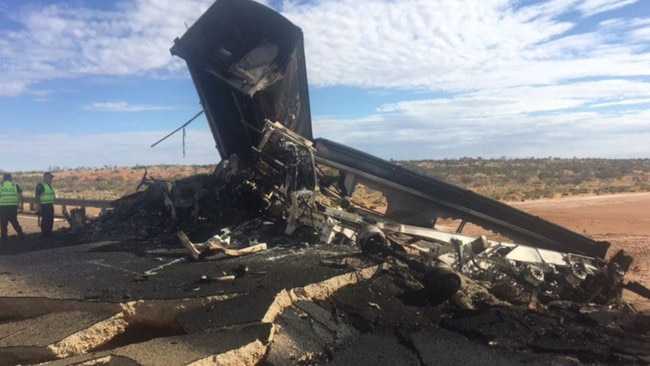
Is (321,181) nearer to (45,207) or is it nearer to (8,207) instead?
(45,207)

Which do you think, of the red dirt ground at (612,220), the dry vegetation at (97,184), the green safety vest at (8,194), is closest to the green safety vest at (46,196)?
the green safety vest at (8,194)

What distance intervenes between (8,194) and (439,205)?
30.9 ft

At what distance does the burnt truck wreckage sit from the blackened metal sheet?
0.06 feet

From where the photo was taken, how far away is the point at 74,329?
176 inches

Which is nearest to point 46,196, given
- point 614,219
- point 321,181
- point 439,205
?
point 321,181

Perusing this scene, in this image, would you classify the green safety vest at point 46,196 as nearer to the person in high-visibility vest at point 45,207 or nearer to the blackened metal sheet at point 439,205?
the person in high-visibility vest at point 45,207

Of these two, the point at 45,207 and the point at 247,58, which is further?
the point at 45,207

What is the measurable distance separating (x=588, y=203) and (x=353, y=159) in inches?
768

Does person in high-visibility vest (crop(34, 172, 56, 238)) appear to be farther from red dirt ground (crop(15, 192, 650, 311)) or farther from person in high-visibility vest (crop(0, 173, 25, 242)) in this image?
red dirt ground (crop(15, 192, 650, 311))

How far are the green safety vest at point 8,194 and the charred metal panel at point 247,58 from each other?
497cm

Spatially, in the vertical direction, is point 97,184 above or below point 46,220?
below

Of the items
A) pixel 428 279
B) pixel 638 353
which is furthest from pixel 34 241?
pixel 638 353

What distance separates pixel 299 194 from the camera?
26.9ft

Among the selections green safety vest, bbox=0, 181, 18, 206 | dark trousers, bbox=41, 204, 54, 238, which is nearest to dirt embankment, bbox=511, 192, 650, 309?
dark trousers, bbox=41, 204, 54, 238
